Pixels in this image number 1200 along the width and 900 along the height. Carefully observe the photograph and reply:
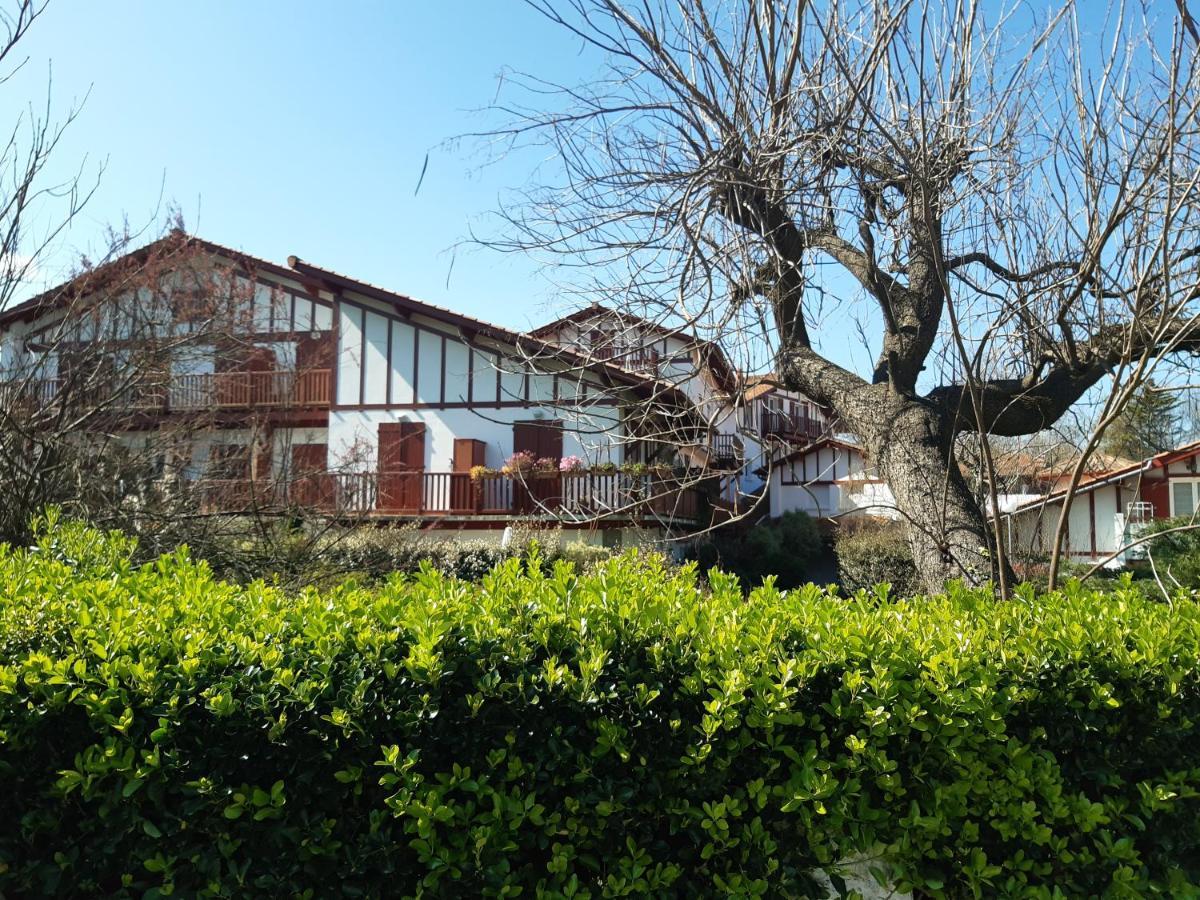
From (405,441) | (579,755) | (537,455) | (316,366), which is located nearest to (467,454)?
(537,455)

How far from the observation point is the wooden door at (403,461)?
69.4 ft

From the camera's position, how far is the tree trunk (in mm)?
4734

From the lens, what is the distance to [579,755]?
239 cm

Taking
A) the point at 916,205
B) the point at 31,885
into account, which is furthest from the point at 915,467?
the point at 31,885

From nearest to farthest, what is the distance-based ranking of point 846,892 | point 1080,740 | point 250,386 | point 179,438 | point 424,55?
point 846,892
point 1080,740
point 424,55
point 179,438
point 250,386

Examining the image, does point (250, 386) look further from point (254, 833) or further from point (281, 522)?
point (254, 833)

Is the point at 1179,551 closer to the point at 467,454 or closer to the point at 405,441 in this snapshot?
the point at 467,454

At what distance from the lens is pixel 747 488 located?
81.6ft

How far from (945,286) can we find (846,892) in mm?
→ 2409

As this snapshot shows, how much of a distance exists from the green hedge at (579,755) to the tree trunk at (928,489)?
1.89m

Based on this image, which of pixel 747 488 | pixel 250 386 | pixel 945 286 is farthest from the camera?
pixel 747 488

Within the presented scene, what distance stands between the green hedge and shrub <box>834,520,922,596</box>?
16.1 m

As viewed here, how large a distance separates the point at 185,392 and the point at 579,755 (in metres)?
12.2

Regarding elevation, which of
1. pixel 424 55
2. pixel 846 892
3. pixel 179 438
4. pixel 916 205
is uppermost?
pixel 424 55
